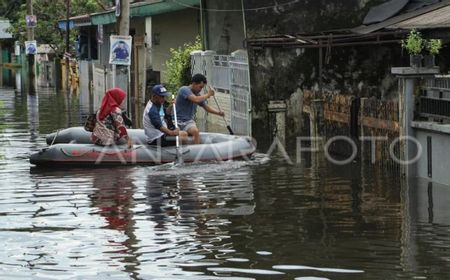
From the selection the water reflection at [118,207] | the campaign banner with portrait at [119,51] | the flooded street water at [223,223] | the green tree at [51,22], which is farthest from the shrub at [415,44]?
the green tree at [51,22]

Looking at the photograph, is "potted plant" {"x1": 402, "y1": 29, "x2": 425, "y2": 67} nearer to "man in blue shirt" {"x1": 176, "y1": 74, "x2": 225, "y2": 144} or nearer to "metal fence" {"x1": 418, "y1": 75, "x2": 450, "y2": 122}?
"metal fence" {"x1": 418, "y1": 75, "x2": 450, "y2": 122}

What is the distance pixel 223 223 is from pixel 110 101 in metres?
6.68

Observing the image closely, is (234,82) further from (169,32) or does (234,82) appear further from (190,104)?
(169,32)

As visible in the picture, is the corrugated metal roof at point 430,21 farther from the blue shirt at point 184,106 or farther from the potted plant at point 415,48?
the blue shirt at point 184,106

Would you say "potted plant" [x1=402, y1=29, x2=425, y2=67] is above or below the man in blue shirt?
above

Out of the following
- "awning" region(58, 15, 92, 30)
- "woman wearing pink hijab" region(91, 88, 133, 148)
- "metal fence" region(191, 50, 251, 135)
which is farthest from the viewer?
"awning" region(58, 15, 92, 30)

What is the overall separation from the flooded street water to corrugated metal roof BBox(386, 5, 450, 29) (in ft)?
8.60

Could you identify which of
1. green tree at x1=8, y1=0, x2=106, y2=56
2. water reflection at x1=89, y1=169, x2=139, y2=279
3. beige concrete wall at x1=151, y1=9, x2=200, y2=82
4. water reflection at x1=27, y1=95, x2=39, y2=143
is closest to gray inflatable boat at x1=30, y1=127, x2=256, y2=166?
water reflection at x1=89, y1=169, x2=139, y2=279

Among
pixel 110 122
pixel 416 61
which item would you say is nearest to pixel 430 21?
pixel 416 61

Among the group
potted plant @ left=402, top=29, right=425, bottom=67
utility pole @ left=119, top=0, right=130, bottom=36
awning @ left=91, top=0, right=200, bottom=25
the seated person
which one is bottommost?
the seated person

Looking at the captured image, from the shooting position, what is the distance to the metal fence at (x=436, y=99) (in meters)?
14.4

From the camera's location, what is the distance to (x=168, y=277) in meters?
8.81

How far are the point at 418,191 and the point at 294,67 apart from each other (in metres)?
9.29

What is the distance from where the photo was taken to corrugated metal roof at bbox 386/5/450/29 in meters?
15.8
